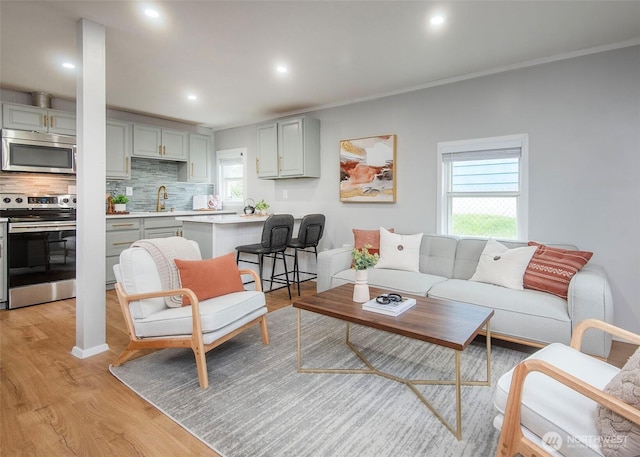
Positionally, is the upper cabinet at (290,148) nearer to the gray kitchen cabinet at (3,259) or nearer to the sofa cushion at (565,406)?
the gray kitchen cabinet at (3,259)

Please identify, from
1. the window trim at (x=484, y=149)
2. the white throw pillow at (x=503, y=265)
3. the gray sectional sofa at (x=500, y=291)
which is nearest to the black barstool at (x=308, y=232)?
the gray sectional sofa at (x=500, y=291)

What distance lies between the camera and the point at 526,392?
138 centimetres

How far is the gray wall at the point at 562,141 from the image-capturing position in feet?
9.61

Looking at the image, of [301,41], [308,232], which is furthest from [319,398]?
[301,41]

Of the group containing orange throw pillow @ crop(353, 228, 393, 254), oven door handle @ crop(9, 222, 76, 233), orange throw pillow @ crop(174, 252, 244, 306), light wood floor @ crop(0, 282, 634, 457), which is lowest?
light wood floor @ crop(0, 282, 634, 457)

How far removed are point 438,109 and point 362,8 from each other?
5.91 feet

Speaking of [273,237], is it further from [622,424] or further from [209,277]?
[622,424]

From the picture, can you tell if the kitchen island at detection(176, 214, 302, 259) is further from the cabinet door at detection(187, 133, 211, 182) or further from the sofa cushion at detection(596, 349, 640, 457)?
the sofa cushion at detection(596, 349, 640, 457)

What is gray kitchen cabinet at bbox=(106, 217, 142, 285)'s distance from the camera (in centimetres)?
461

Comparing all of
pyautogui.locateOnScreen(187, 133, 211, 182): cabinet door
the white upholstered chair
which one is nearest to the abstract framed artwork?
the white upholstered chair

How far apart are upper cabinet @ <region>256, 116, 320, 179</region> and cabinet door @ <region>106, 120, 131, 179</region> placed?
6.21ft

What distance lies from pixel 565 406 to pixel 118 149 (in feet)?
18.2

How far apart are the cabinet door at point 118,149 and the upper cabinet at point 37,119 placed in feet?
1.68

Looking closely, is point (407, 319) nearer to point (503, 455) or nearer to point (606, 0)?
point (503, 455)
